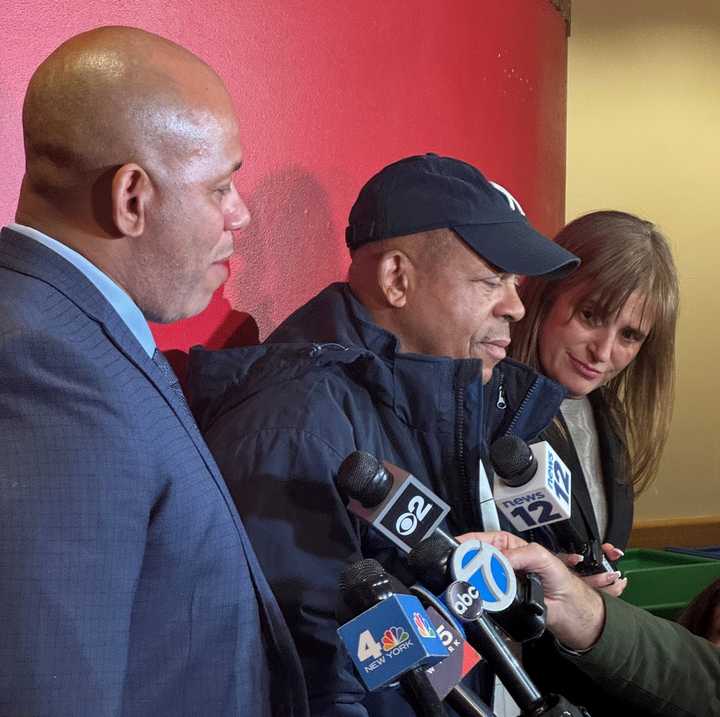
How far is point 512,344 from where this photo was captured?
1.95 meters

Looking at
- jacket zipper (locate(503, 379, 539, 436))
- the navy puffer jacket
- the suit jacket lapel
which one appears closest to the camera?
the suit jacket lapel

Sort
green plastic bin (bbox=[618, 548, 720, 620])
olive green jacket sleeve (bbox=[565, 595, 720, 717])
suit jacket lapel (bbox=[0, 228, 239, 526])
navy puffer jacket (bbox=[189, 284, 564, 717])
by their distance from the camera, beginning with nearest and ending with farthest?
suit jacket lapel (bbox=[0, 228, 239, 526]) < navy puffer jacket (bbox=[189, 284, 564, 717]) < olive green jacket sleeve (bbox=[565, 595, 720, 717]) < green plastic bin (bbox=[618, 548, 720, 620])

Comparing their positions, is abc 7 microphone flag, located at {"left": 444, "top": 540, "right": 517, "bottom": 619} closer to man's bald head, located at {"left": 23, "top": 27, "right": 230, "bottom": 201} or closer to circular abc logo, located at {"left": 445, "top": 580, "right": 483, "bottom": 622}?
circular abc logo, located at {"left": 445, "top": 580, "right": 483, "bottom": 622}

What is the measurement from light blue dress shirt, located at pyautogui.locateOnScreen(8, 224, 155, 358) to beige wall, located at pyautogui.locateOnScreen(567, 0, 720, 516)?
3.53 m

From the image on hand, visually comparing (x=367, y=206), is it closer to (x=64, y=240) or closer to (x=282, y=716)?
(x=64, y=240)

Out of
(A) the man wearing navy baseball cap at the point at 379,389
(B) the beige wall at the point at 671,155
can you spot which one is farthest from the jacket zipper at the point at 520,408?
(B) the beige wall at the point at 671,155

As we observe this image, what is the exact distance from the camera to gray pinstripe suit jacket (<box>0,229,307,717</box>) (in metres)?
0.78

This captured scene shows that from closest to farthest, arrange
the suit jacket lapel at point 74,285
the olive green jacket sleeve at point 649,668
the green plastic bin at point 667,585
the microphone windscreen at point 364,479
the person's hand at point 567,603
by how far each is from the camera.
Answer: the suit jacket lapel at point 74,285, the microphone windscreen at point 364,479, the person's hand at point 567,603, the olive green jacket sleeve at point 649,668, the green plastic bin at point 667,585

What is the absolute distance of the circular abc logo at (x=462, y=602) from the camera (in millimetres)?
881

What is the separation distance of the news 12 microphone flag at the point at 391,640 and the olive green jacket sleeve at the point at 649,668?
0.63 metres

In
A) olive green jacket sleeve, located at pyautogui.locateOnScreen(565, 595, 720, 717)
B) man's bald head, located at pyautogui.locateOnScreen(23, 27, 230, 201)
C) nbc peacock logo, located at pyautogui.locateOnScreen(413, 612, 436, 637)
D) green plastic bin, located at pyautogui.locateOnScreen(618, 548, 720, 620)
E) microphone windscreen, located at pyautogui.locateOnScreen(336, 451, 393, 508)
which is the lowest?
green plastic bin, located at pyautogui.locateOnScreen(618, 548, 720, 620)

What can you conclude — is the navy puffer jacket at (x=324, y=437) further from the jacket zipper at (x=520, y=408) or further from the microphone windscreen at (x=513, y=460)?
the jacket zipper at (x=520, y=408)

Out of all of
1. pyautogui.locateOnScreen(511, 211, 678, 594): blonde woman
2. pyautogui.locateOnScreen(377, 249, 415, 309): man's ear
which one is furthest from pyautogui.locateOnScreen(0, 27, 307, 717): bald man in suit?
pyautogui.locateOnScreen(511, 211, 678, 594): blonde woman

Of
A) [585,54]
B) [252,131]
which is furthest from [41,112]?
[585,54]
